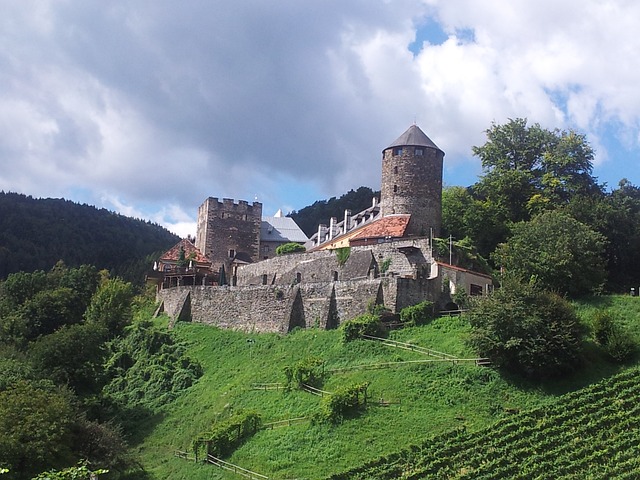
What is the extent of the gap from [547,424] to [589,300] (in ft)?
38.7

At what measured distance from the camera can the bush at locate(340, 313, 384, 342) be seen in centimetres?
3912

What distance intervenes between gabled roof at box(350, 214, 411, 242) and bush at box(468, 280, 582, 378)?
45.5 ft

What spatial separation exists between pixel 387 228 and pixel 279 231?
20.5 metres

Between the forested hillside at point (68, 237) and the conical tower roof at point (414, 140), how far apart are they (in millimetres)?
38529

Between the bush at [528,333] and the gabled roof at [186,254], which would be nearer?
the bush at [528,333]

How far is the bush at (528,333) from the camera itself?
32562 millimetres

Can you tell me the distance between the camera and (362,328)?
39.2 metres

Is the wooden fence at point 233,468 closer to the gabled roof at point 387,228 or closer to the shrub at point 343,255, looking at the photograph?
the shrub at point 343,255

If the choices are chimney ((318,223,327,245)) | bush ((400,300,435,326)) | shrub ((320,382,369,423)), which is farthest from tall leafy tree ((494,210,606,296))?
chimney ((318,223,327,245))

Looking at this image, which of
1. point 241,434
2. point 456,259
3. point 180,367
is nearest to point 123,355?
point 180,367

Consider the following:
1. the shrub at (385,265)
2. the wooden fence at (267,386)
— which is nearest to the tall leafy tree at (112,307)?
the wooden fence at (267,386)

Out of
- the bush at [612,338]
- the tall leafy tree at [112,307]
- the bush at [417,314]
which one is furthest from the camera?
the tall leafy tree at [112,307]

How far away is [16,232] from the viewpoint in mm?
102000

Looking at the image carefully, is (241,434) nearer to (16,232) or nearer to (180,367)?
(180,367)
